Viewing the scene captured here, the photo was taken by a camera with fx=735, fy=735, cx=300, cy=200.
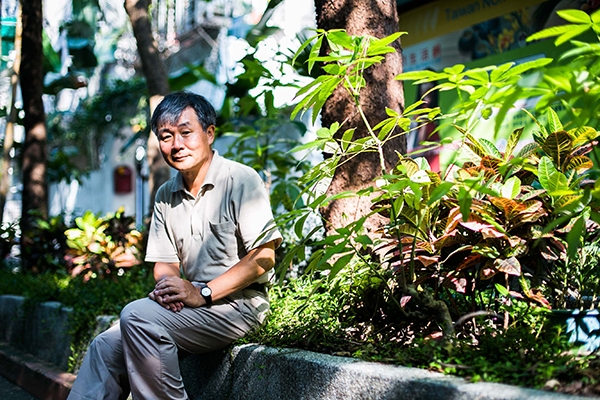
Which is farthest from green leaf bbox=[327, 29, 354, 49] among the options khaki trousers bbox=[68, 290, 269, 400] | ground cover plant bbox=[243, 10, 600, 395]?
khaki trousers bbox=[68, 290, 269, 400]

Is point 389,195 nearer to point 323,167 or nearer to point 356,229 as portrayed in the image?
point 356,229

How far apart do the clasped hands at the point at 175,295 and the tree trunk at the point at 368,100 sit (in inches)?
42.1

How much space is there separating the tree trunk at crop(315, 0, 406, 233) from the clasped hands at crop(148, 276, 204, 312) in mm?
1069

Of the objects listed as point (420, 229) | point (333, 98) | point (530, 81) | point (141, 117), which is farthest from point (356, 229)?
point (141, 117)

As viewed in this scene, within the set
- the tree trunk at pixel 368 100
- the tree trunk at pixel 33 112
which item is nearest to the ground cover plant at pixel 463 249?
the tree trunk at pixel 368 100

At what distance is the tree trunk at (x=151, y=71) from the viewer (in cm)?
740

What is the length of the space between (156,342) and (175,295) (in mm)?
248

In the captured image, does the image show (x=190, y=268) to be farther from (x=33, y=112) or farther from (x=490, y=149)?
(x=33, y=112)

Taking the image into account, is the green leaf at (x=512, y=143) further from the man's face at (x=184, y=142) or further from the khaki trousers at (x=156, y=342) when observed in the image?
the man's face at (x=184, y=142)

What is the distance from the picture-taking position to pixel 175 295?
3.60 metres

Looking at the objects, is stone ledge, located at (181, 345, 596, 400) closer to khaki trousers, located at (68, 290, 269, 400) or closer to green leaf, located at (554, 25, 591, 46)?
khaki trousers, located at (68, 290, 269, 400)

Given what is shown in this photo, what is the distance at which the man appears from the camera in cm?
349

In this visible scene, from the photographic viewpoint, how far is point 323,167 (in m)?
3.30

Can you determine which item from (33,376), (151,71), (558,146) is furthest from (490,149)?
(151,71)
